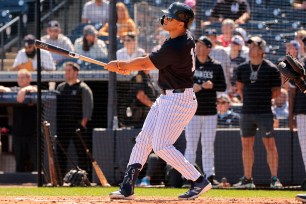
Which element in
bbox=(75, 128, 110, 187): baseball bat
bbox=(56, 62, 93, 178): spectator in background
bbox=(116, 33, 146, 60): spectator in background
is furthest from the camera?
bbox=(116, 33, 146, 60): spectator in background

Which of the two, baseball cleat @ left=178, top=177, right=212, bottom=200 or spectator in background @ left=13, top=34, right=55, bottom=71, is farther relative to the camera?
spectator in background @ left=13, top=34, right=55, bottom=71

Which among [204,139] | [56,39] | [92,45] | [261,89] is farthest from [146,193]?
[56,39]

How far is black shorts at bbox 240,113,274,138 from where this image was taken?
1177cm

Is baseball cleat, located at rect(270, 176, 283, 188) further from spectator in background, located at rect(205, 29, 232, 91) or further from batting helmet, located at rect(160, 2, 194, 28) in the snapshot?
batting helmet, located at rect(160, 2, 194, 28)

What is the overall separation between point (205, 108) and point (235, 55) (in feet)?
7.00

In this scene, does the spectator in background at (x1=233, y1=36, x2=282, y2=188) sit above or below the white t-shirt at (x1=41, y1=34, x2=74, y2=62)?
below

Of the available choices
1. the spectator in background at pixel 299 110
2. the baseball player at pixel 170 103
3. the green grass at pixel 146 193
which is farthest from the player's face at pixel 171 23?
the spectator in background at pixel 299 110

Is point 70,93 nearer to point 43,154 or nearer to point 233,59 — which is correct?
point 43,154

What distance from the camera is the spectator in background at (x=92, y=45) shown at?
1432 centimetres

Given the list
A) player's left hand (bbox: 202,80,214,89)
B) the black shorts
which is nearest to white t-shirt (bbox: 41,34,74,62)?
player's left hand (bbox: 202,80,214,89)

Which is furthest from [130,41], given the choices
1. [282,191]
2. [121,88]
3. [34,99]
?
[282,191]

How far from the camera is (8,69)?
15055mm

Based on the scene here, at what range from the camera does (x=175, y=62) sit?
786cm

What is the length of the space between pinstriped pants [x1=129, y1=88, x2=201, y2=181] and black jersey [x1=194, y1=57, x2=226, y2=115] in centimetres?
408
